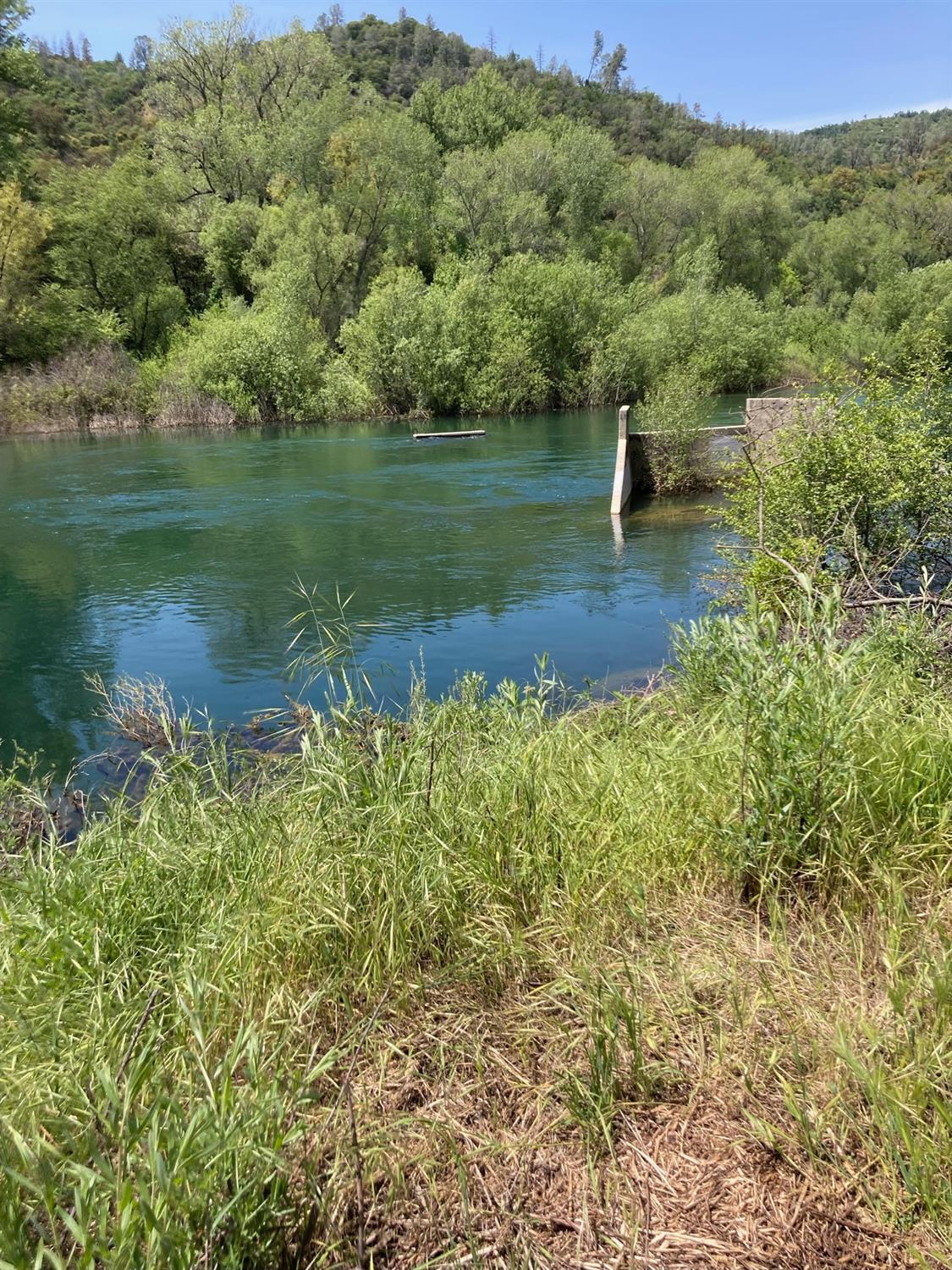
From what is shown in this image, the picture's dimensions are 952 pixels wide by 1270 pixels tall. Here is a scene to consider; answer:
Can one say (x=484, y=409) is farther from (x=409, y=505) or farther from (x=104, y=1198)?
(x=104, y=1198)

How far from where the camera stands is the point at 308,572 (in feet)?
49.3

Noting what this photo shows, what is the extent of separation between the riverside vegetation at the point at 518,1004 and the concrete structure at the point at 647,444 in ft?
44.5

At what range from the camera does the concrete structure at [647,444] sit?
17.5 meters

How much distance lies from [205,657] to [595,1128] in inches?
372

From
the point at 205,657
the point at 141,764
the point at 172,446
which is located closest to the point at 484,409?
the point at 172,446

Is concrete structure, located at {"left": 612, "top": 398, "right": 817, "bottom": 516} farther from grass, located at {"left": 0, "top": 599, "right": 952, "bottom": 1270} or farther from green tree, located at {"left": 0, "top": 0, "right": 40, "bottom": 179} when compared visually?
green tree, located at {"left": 0, "top": 0, "right": 40, "bottom": 179}

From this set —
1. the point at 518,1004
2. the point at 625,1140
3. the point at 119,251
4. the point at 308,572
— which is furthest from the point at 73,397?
the point at 625,1140

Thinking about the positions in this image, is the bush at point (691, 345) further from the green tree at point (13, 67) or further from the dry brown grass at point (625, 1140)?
the dry brown grass at point (625, 1140)

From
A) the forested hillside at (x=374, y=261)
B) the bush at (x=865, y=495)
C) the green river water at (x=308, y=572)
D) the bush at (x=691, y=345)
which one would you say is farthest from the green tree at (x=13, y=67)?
the bush at (x=865, y=495)

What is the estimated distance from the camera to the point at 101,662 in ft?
35.7

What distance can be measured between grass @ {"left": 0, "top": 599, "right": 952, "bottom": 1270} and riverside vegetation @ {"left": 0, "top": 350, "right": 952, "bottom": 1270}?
0.01 meters

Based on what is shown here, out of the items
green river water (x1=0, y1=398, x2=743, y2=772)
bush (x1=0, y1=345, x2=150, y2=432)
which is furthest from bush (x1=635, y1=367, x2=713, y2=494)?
bush (x1=0, y1=345, x2=150, y2=432)

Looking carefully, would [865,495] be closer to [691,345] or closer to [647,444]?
[647,444]

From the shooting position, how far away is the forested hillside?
1690 inches
